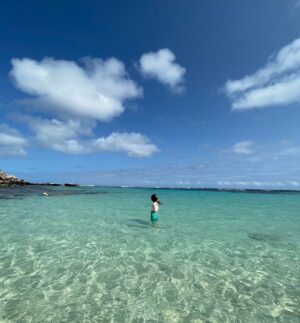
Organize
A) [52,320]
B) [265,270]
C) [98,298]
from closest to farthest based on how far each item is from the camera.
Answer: [52,320] < [98,298] < [265,270]

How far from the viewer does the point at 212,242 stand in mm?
13055

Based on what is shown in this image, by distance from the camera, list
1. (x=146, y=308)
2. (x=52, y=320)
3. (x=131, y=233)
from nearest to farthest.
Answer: (x=52, y=320) → (x=146, y=308) → (x=131, y=233)

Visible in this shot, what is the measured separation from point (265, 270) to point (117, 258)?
5.79m

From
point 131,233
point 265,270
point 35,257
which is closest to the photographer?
point 265,270

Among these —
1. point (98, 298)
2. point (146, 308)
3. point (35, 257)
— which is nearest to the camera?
point (146, 308)

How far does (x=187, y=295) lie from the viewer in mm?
6949

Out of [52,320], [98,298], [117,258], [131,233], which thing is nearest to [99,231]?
[131,233]

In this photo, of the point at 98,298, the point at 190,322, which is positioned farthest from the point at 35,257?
the point at 190,322

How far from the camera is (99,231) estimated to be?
49.8ft

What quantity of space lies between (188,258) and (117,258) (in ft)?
9.82

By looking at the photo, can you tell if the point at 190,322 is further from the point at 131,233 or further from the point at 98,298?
the point at 131,233

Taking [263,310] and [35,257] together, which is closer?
[263,310]

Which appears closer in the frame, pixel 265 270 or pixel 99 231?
pixel 265 270

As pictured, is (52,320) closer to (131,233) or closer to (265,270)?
(265,270)
